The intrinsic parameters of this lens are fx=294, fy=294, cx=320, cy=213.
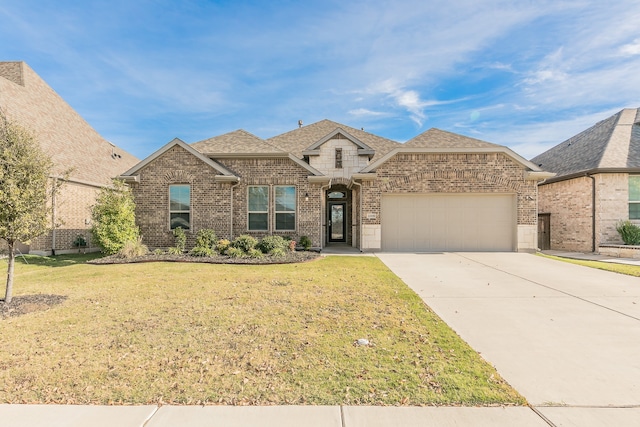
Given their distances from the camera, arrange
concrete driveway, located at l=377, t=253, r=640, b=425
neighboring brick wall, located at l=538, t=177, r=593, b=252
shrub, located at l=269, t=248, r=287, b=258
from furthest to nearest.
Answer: neighboring brick wall, located at l=538, t=177, r=593, b=252, shrub, located at l=269, t=248, r=287, b=258, concrete driveway, located at l=377, t=253, r=640, b=425

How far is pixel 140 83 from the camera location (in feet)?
50.0

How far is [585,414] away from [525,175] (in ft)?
42.9

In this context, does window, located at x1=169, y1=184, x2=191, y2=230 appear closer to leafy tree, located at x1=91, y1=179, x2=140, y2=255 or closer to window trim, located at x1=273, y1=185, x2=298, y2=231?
leafy tree, located at x1=91, y1=179, x2=140, y2=255

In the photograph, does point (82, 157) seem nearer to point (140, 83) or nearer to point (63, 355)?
point (140, 83)

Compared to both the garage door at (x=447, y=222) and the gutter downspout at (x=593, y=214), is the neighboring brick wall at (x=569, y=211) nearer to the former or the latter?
the gutter downspout at (x=593, y=214)

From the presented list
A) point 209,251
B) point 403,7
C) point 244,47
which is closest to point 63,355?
point 209,251

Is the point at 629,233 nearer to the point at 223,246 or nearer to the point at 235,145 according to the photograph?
the point at 223,246

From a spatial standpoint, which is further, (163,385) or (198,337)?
(198,337)

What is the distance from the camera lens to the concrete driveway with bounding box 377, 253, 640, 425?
2812mm

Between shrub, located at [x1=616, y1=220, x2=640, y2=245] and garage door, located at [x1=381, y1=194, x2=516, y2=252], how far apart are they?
15.8 ft

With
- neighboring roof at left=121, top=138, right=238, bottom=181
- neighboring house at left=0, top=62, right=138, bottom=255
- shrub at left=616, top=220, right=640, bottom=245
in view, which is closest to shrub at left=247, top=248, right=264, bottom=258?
neighboring roof at left=121, top=138, right=238, bottom=181

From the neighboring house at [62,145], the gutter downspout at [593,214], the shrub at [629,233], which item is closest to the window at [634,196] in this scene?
the shrub at [629,233]

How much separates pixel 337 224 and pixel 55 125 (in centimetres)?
1543

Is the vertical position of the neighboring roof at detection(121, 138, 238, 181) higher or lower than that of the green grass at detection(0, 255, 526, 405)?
higher
